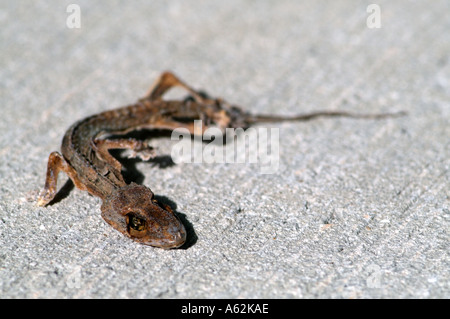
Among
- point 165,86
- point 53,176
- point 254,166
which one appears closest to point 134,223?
point 53,176

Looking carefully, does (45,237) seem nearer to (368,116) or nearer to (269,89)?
(269,89)

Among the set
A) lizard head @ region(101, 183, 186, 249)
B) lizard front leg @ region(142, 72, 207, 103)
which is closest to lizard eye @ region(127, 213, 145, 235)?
lizard head @ region(101, 183, 186, 249)

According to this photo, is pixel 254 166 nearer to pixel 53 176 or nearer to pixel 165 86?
pixel 165 86

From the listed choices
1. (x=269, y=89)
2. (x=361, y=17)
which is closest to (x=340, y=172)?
(x=269, y=89)

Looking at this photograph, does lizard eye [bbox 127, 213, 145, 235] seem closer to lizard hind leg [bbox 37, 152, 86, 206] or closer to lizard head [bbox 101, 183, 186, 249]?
lizard head [bbox 101, 183, 186, 249]

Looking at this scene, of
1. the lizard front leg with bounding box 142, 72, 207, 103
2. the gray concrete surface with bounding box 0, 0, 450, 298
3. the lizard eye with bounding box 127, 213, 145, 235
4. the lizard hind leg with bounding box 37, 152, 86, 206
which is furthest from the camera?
the lizard front leg with bounding box 142, 72, 207, 103

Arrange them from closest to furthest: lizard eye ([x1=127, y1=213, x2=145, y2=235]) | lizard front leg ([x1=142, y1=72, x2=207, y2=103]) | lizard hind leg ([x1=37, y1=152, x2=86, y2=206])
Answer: lizard eye ([x1=127, y1=213, x2=145, y2=235]) < lizard hind leg ([x1=37, y1=152, x2=86, y2=206]) < lizard front leg ([x1=142, y1=72, x2=207, y2=103])
